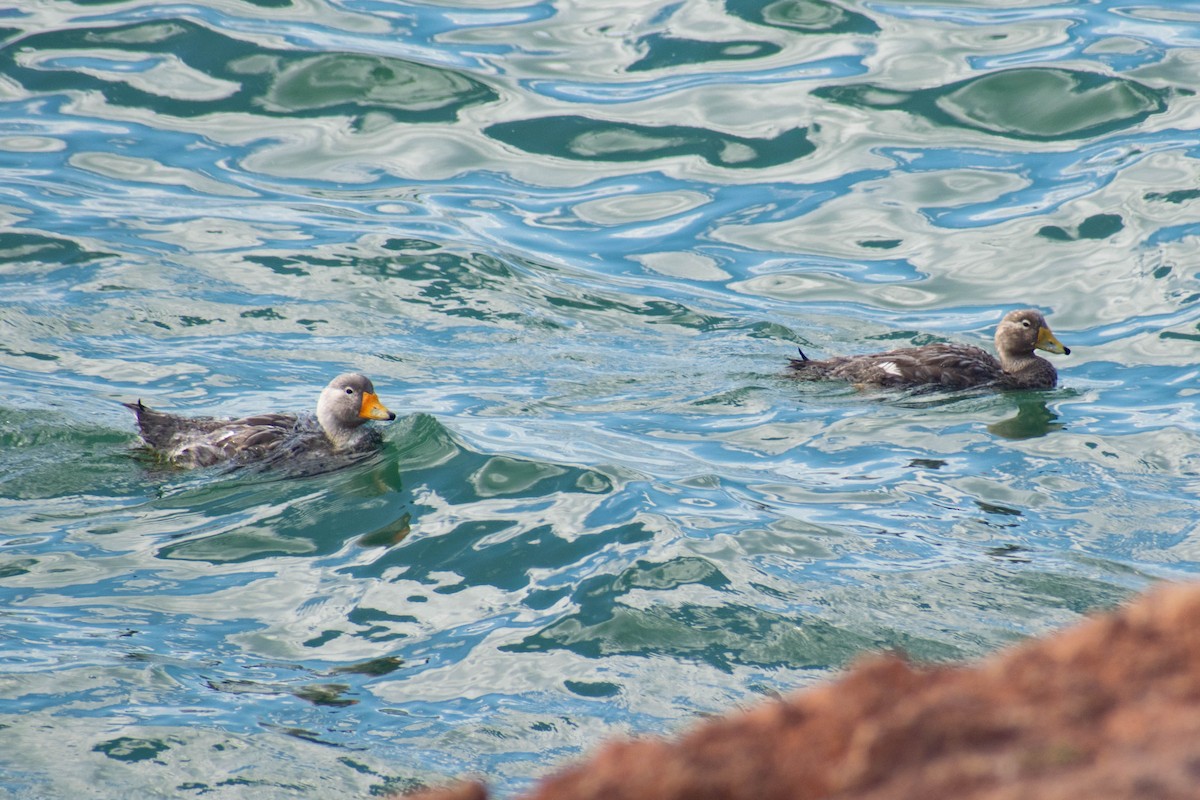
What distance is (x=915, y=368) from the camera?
1255cm

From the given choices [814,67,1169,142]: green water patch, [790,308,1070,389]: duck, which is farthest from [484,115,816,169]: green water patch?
[790,308,1070,389]: duck

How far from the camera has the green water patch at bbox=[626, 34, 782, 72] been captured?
20.0 meters

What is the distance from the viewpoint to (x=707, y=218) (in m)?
17.1

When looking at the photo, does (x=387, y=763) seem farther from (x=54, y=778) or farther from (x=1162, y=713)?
(x=1162, y=713)

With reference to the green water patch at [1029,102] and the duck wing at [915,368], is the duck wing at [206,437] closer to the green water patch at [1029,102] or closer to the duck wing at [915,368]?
the duck wing at [915,368]

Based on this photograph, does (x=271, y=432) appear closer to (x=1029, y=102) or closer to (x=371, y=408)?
(x=371, y=408)

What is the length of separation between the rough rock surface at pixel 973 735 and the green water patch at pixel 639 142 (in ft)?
51.3

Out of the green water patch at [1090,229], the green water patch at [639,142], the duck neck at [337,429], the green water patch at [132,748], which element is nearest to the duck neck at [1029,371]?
the green water patch at [1090,229]

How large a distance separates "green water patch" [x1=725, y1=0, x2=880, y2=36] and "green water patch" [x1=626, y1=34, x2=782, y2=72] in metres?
0.60

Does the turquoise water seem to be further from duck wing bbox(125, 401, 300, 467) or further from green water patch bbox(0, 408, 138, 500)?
duck wing bbox(125, 401, 300, 467)

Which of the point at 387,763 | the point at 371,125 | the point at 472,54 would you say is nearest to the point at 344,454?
the point at 387,763

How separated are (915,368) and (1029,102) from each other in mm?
7756

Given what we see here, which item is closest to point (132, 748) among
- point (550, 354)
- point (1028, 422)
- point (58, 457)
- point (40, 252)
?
point (58, 457)

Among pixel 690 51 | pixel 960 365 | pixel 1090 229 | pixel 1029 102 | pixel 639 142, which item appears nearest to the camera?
pixel 960 365
